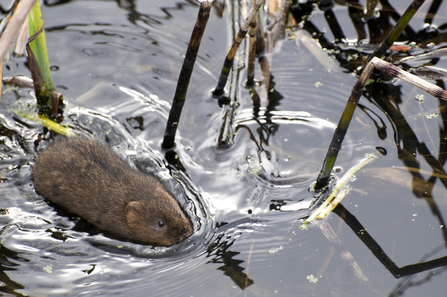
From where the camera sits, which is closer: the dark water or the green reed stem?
the dark water

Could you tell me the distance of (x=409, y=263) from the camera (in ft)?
11.6

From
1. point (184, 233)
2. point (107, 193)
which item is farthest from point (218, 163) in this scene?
point (107, 193)

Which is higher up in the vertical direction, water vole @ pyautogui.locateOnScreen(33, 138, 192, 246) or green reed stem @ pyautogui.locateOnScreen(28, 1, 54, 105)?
green reed stem @ pyautogui.locateOnScreen(28, 1, 54, 105)

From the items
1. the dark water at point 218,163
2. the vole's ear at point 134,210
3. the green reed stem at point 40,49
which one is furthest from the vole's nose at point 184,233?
the green reed stem at point 40,49

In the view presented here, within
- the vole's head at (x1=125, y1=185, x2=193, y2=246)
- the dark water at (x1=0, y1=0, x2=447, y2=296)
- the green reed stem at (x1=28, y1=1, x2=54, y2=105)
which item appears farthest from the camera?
the green reed stem at (x1=28, y1=1, x2=54, y2=105)

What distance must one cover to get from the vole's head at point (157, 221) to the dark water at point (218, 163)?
0.12 meters

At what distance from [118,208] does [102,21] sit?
10.5 ft

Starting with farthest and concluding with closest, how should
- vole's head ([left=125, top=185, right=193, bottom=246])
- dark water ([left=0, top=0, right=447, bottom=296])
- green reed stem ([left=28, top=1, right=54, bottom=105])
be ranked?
green reed stem ([left=28, top=1, right=54, bottom=105]) → vole's head ([left=125, top=185, right=193, bottom=246]) → dark water ([left=0, top=0, right=447, bottom=296])

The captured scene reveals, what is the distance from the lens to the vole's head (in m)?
3.79

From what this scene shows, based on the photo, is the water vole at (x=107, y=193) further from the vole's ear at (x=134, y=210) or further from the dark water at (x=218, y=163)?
the dark water at (x=218, y=163)

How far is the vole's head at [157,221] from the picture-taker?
3787mm

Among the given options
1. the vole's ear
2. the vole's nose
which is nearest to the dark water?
the vole's nose

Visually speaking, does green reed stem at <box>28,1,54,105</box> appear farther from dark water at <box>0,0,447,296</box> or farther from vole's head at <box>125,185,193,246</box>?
vole's head at <box>125,185,193,246</box>

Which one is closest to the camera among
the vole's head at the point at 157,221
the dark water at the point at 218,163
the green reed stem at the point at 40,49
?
the dark water at the point at 218,163
